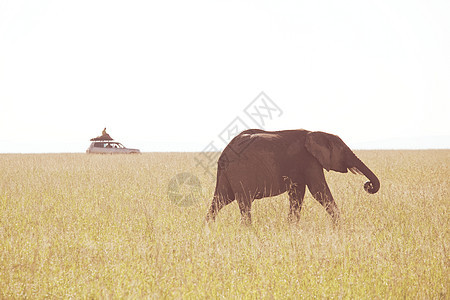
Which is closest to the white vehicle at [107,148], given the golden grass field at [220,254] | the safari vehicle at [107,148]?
the safari vehicle at [107,148]

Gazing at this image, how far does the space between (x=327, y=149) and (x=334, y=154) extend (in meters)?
0.19

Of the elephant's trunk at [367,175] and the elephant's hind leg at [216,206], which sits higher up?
the elephant's trunk at [367,175]

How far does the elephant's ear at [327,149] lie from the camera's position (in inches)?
257

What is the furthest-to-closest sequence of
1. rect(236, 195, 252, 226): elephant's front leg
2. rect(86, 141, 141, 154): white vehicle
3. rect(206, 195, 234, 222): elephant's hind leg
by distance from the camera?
1. rect(86, 141, 141, 154): white vehicle
2. rect(206, 195, 234, 222): elephant's hind leg
3. rect(236, 195, 252, 226): elephant's front leg

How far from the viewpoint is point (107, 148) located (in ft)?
92.6

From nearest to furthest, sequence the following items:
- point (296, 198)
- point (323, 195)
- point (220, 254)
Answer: point (220, 254)
point (323, 195)
point (296, 198)

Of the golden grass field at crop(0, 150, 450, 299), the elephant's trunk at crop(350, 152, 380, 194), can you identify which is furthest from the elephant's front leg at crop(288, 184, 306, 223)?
the elephant's trunk at crop(350, 152, 380, 194)

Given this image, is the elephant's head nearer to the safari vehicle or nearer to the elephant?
the elephant

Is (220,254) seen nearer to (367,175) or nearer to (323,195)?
(323,195)

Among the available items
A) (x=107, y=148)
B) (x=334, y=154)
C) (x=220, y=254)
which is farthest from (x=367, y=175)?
(x=107, y=148)

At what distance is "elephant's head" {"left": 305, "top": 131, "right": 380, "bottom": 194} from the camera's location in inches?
257

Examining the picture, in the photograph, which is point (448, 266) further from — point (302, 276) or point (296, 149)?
point (296, 149)

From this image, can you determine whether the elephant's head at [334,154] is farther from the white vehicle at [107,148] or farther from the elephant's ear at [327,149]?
the white vehicle at [107,148]

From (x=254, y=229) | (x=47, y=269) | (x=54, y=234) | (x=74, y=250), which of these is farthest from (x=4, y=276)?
(x=254, y=229)
